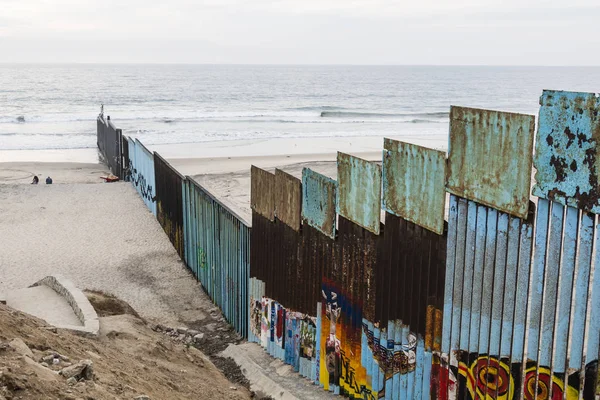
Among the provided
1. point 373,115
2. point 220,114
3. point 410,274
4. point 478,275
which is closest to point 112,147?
point 410,274

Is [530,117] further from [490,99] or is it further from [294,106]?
[490,99]

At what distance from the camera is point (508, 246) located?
16.0ft

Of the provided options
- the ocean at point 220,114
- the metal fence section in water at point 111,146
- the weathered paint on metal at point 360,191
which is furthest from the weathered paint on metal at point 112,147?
the weathered paint on metal at point 360,191

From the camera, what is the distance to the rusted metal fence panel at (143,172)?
17.1 metres

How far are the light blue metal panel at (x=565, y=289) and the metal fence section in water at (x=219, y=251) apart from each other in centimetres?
505

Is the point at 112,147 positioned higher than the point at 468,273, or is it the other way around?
the point at 468,273

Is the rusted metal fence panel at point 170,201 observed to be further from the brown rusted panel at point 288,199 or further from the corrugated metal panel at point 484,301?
the corrugated metal panel at point 484,301

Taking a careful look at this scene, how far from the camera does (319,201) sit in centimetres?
696

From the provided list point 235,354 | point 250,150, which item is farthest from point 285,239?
point 250,150

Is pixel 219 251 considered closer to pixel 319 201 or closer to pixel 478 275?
pixel 319 201

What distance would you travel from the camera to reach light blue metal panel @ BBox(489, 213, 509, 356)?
16.1 feet

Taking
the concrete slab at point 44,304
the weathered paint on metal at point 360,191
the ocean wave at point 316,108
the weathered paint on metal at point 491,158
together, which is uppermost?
the weathered paint on metal at point 491,158

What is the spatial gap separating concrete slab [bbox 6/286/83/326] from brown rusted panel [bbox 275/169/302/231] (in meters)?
2.91

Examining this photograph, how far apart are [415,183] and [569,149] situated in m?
1.50
